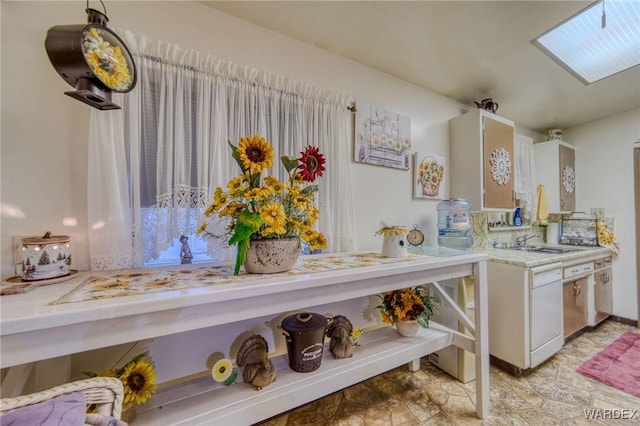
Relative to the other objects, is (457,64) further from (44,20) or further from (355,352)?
(44,20)

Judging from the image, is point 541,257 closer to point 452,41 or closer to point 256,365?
point 452,41

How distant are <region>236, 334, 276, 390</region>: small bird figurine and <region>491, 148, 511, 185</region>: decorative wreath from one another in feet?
7.96

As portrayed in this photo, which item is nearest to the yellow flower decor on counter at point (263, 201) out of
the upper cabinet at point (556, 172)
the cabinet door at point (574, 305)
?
the cabinet door at point (574, 305)

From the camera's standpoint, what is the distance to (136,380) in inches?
34.3

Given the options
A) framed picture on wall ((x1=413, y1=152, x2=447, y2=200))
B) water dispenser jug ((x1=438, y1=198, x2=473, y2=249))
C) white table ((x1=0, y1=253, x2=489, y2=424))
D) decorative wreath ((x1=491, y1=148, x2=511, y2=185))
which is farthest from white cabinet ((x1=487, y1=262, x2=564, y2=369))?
decorative wreath ((x1=491, y1=148, x2=511, y2=185))

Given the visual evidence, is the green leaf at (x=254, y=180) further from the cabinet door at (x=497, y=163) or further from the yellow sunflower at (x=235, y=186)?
the cabinet door at (x=497, y=163)

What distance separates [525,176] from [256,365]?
3308mm

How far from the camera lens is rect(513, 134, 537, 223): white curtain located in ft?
8.77

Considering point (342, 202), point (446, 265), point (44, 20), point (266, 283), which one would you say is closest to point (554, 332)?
point (446, 265)

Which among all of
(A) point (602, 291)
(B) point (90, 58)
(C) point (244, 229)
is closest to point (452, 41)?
(C) point (244, 229)

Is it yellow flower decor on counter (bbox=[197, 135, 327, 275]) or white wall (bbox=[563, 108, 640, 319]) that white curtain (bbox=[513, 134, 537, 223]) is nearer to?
white wall (bbox=[563, 108, 640, 319])

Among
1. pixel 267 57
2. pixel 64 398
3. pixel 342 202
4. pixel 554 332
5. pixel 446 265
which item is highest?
pixel 267 57

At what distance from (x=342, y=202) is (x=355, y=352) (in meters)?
0.90

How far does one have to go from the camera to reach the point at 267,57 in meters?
1.48
